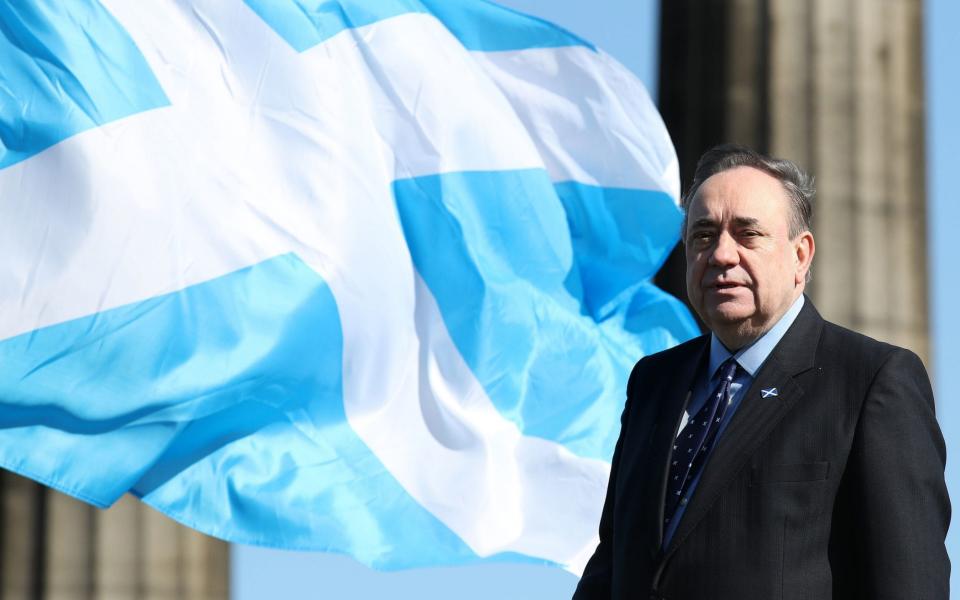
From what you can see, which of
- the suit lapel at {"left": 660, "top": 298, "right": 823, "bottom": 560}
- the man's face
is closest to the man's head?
the man's face

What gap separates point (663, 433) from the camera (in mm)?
4395

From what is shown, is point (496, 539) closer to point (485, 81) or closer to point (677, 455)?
point (485, 81)

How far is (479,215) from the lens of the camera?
8.28 meters

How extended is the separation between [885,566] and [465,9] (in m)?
5.05

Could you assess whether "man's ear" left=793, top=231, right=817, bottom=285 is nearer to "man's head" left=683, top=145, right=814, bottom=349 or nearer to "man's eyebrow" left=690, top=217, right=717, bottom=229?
"man's head" left=683, top=145, right=814, bottom=349

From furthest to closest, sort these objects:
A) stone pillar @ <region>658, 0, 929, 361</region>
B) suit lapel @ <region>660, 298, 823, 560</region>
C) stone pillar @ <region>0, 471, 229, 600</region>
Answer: stone pillar @ <region>0, 471, 229, 600</region>
stone pillar @ <region>658, 0, 929, 361</region>
suit lapel @ <region>660, 298, 823, 560</region>

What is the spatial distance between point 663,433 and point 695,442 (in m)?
0.11

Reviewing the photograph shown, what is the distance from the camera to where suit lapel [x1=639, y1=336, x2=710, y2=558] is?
14.0 ft

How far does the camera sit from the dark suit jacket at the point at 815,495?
3.96m

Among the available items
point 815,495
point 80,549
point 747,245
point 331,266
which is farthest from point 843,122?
point 815,495

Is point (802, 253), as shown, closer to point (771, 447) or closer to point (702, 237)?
point (702, 237)

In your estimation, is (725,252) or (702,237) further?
(702,237)

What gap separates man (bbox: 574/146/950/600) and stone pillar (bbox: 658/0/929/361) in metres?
5.71

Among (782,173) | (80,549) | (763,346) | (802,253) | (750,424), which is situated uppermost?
(782,173)
